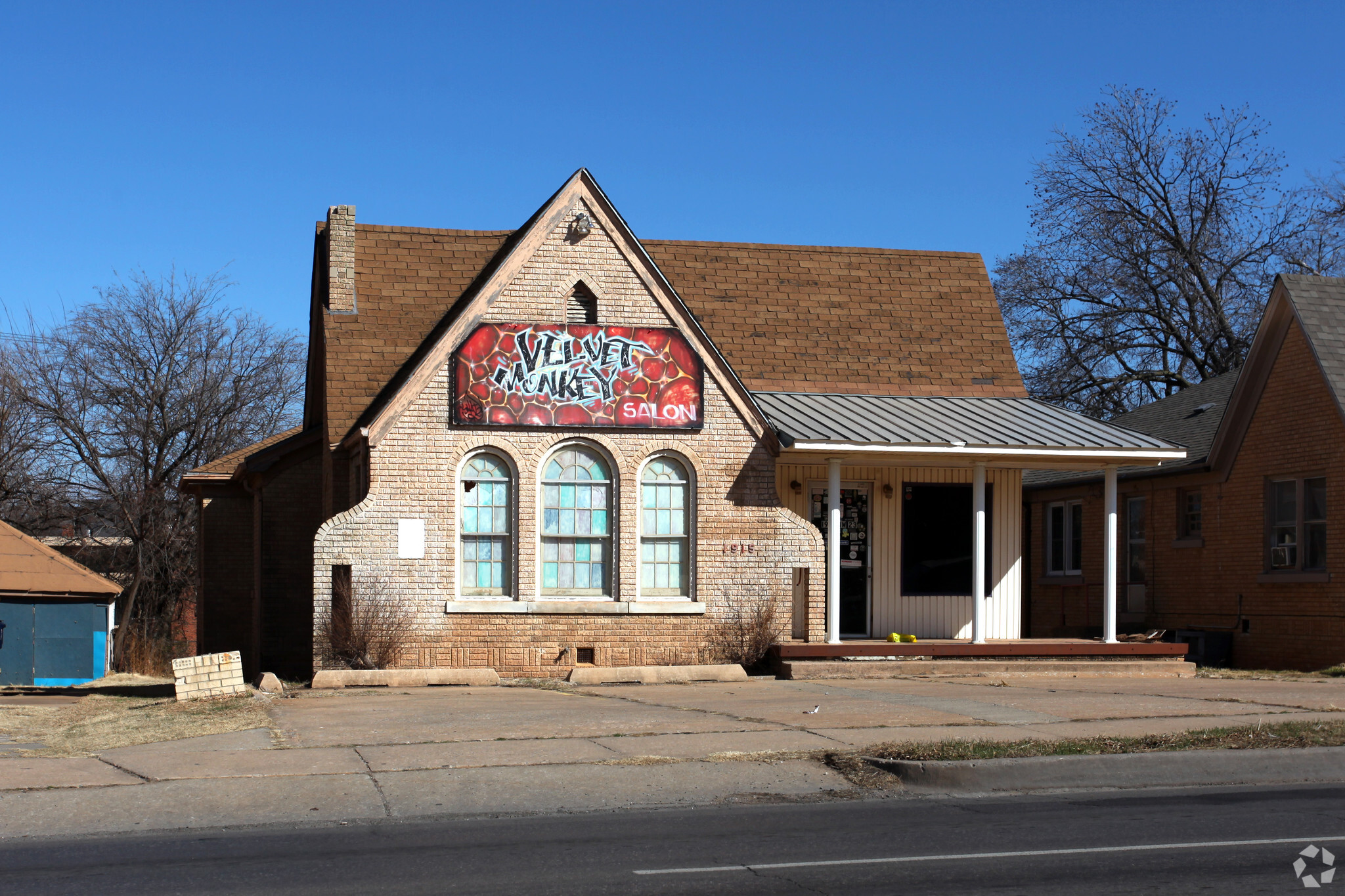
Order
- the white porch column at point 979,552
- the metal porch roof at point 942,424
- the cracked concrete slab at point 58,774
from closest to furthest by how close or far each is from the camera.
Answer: the cracked concrete slab at point 58,774
the metal porch roof at point 942,424
the white porch column at point 979,552

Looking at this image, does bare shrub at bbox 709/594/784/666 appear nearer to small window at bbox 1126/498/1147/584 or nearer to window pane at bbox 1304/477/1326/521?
window pane at bbox 1304/477/1326/521

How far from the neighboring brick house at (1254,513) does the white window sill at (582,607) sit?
962cm

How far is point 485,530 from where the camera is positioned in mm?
18625

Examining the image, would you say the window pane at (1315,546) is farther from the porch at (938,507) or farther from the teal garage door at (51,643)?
the teal garage door at (51,643)

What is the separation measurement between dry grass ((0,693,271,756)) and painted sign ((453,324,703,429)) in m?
5.27

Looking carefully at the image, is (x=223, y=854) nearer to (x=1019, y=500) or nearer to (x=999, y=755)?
(x=999, y=755)

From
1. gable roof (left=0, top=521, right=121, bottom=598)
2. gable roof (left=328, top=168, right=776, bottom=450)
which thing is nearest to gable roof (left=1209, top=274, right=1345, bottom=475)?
gable roof (left=328, top=168, right=776, bottom=450)

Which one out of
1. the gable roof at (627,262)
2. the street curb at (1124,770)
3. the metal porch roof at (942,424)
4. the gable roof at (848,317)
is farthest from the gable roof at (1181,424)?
the street curb at (1124,770)

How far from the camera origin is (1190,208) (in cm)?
3997

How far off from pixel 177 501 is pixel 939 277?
20372 millimetres

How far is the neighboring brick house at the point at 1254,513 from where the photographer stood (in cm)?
2081

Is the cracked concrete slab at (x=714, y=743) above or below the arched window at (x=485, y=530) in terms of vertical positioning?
below

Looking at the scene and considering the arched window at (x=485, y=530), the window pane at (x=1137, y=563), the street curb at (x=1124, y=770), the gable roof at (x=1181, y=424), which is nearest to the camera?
the street curb at (x=1124, y=770)

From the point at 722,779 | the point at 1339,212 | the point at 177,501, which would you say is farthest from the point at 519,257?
the point at 1339,212
